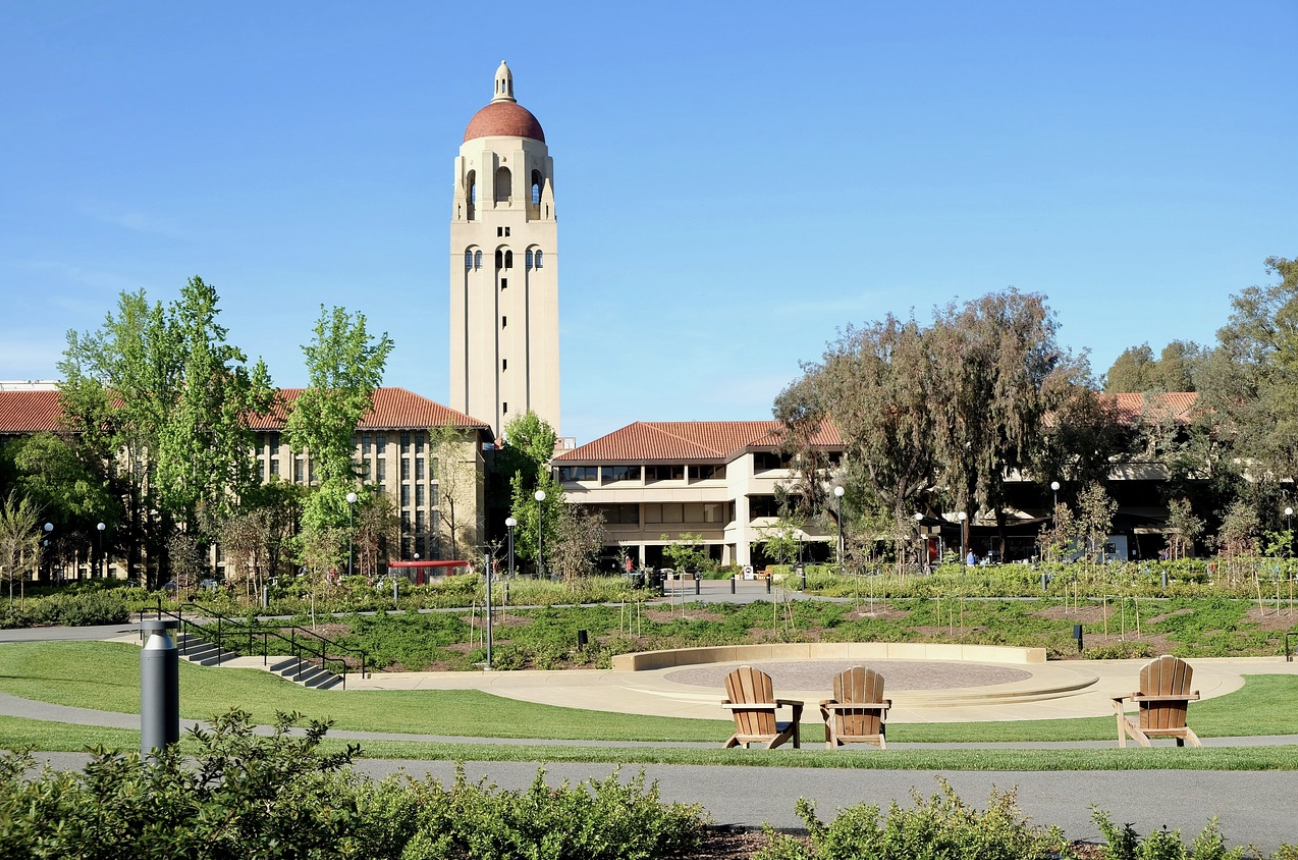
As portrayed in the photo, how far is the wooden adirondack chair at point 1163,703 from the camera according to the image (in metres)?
12.8

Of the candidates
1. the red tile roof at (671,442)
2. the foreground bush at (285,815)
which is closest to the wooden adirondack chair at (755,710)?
the foreground bush at (285,815)

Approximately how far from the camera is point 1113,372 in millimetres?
103688

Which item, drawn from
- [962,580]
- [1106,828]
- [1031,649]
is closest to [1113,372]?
[962,580]

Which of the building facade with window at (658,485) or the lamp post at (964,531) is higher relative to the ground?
the building facade with window at (658,485)

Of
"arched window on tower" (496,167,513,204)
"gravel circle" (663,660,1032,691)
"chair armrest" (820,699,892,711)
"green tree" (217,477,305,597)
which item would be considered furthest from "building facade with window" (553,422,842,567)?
"chair armrest" (820,699,892,711)

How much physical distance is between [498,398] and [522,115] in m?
22.6

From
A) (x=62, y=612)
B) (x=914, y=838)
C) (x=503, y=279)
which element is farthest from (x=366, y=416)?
(x=914, y=838)

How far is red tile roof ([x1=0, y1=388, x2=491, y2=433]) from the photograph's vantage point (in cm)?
6825

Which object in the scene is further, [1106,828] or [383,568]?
[383,568]

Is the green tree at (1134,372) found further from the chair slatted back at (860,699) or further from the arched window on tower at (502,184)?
the chair slatted back at (860,699)

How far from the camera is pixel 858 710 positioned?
13.0 meters

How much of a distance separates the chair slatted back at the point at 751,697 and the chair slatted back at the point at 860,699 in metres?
0.77

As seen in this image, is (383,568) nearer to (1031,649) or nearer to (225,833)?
(1031,649)

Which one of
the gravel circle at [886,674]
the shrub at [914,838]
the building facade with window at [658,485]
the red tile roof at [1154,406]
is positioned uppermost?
the red tile roof at [1154,406]
